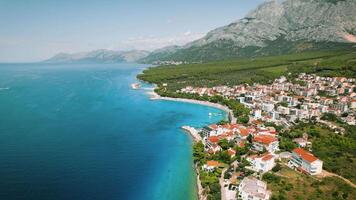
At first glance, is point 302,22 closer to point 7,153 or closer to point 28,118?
point 28,118

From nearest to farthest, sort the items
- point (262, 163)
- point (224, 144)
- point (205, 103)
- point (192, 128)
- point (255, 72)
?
point (262, 163) → point (224, 144) → point (192, 128) → point (205, 103) → point (255, 72)

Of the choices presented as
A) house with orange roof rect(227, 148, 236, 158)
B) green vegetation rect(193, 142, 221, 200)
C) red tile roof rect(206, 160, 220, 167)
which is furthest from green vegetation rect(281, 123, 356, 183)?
green vegetation rect(193, 142, 221, 200)

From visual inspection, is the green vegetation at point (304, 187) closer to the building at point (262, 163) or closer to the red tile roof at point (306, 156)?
the building at point (262, 163)

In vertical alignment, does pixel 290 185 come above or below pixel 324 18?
below

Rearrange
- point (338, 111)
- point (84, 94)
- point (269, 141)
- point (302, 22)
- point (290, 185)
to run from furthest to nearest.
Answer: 1. point (302, 22)
2. point (84, 94)
3. point (338, 111)
4. point (269, 141)
5. point (290, 185)

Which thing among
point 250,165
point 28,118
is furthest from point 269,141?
point 28,118

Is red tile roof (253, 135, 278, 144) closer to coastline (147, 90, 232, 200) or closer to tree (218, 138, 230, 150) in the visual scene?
tree (218, 138, 230, 150)

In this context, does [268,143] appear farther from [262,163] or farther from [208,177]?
[208,177]

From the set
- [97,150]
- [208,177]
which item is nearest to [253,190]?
[208,177]
